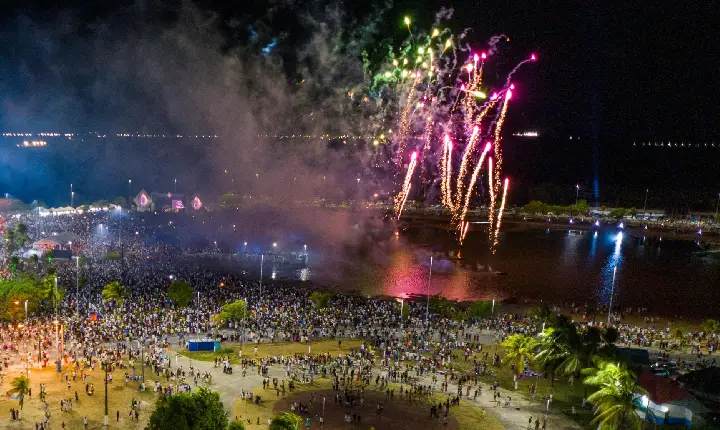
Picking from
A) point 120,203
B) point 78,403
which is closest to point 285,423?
point 78,403

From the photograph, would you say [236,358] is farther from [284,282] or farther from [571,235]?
[571,235]

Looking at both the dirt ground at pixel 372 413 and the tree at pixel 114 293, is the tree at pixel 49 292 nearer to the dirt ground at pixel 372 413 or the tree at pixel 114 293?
the tree at pixel 114 293

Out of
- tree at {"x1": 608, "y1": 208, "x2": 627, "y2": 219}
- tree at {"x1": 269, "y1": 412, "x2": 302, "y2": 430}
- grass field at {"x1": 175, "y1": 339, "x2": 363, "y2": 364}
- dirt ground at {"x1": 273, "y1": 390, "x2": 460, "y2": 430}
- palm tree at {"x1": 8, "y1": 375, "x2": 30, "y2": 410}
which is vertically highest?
tree at {"x1": 608, "y1": 208, "x2": 627, "y2": 219}

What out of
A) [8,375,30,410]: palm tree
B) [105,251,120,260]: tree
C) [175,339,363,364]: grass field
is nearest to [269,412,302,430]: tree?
[8,375,30,410]: palm tree

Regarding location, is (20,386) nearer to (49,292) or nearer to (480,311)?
(49,292)

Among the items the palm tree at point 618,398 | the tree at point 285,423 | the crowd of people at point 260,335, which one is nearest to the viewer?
the tree at point 285,423

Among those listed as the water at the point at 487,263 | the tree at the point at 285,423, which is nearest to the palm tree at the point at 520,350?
the tree at the point at 285,423

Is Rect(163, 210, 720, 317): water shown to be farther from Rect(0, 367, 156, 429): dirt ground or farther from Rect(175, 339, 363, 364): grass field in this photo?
Rect(0, 367, 156, 429): dirt ground
